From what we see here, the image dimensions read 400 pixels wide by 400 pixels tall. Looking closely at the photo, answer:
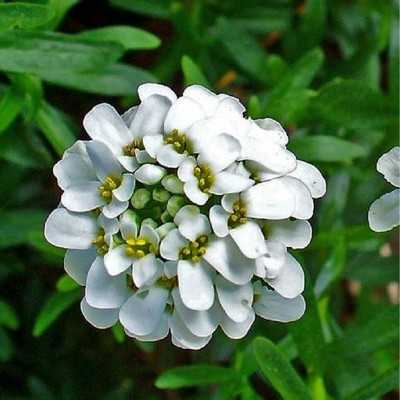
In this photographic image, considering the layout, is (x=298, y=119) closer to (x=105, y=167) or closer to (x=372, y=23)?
(x=372, y=23)

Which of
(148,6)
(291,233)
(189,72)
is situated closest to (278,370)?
→ (291,233)

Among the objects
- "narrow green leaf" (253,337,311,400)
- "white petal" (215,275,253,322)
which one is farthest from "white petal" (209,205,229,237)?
"narrow green leaf" (253,337,311,400)

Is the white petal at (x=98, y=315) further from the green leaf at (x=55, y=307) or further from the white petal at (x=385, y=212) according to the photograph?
the green leaf at (x=55, y=307)

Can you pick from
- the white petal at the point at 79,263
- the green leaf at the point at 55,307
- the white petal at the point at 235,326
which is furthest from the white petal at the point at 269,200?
the green leaf at the point at 55,307

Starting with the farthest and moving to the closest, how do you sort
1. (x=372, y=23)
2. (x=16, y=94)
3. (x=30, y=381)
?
(x=372, y=23)
(x=30, y=381)
(x=16, y=94)

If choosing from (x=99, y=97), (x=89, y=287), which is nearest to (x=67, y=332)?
(x=99, y=97)

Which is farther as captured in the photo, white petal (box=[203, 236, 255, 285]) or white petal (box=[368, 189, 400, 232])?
white petal (box=[368, 189, 400, 232])

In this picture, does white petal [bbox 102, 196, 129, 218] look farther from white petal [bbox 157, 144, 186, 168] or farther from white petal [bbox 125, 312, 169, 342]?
white petal [bbox 125, 312, 169, 342]
